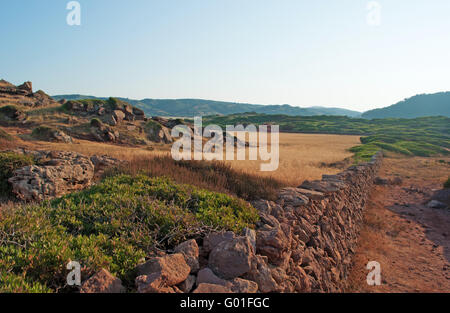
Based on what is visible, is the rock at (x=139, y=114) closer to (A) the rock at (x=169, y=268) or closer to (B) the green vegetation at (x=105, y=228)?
(B) the green vegetation at (x=105, y=228)

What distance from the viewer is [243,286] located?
9.25 feet

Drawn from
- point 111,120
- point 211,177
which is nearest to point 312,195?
point 211,177

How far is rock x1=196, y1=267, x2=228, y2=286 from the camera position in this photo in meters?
2.79

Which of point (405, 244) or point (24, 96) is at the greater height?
point (24, 96)

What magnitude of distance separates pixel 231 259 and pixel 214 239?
487 mm

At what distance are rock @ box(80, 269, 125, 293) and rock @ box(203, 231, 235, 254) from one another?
124 centimetres

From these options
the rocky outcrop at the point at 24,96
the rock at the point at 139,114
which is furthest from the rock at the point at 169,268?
the rocky outcrop at the point at 24,96

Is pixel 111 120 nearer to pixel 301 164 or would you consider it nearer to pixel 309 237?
pixel 301 164

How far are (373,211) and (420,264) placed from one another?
16.1ft

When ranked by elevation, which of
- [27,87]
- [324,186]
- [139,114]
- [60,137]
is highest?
[27,87]

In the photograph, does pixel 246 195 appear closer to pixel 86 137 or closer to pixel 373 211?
pixel 373 211

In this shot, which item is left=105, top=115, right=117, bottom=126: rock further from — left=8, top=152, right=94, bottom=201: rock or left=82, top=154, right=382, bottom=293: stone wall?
left=82, top=154, right=382, bottom=293: stone wall

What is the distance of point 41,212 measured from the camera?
3934 mm

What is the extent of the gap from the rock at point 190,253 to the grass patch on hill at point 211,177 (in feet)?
9.49
